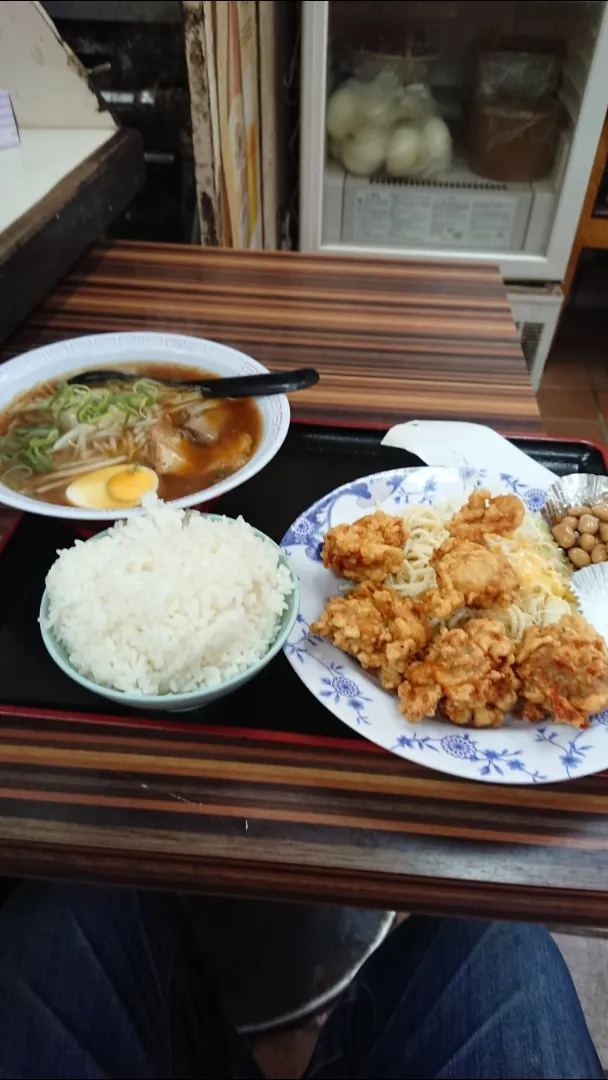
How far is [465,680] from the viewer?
2.71 feet

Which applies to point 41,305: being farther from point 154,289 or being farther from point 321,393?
point 321,393

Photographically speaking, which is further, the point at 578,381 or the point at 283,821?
the point at 578,381

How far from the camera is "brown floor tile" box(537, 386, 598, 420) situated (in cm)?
318

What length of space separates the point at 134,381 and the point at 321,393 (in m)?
0.34

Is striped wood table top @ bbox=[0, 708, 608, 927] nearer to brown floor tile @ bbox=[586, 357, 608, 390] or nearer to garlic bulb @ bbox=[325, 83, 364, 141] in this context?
garlic bulb @ bbox=[325, 83, 364, 141]

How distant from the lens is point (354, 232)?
2.83 m

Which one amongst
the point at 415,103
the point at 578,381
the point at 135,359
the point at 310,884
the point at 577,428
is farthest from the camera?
the point at 578,381

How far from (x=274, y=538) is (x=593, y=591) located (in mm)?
457

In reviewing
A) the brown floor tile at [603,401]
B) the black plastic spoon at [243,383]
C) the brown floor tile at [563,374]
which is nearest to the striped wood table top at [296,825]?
the black plastic spoon at [243,383]

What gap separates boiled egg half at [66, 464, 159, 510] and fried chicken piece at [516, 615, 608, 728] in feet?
1.91

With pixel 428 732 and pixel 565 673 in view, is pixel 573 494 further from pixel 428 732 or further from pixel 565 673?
pixel 428 732

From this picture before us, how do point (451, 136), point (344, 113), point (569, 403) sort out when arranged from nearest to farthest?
point (344, 113)
point (451, 136)
point (569, 403)

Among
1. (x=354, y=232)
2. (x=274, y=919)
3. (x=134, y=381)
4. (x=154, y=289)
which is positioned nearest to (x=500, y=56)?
(x=354, y=232)

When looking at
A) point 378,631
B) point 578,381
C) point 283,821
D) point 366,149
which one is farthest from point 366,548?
point 578,381
